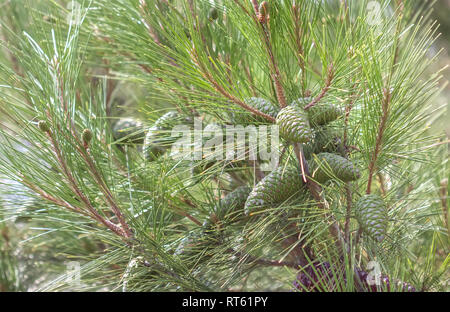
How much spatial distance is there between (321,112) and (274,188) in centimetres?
12

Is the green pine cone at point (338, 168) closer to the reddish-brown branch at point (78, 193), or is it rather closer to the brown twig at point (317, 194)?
the brown twig at point (317, 194)

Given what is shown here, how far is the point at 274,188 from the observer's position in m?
0.57

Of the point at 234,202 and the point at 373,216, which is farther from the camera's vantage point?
the point at 234,202

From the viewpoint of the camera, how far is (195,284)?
25.0 inches

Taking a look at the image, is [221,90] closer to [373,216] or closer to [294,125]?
[294,125]

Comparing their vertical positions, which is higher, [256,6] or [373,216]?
[256,6]

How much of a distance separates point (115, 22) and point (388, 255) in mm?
574

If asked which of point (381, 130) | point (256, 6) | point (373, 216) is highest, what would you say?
point (256, 6)

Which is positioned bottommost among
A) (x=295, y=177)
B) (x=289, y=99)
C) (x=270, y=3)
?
(x=295, y=177)

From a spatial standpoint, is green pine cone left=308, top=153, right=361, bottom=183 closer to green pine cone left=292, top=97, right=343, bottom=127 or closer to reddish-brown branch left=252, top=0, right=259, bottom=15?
green pine cone left=292, top=97, right=343, bottom=127

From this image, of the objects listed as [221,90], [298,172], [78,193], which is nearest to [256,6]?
[221,90]

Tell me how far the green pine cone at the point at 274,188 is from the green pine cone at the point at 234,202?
0.08 m

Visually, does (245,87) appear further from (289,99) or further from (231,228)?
(231,228)
